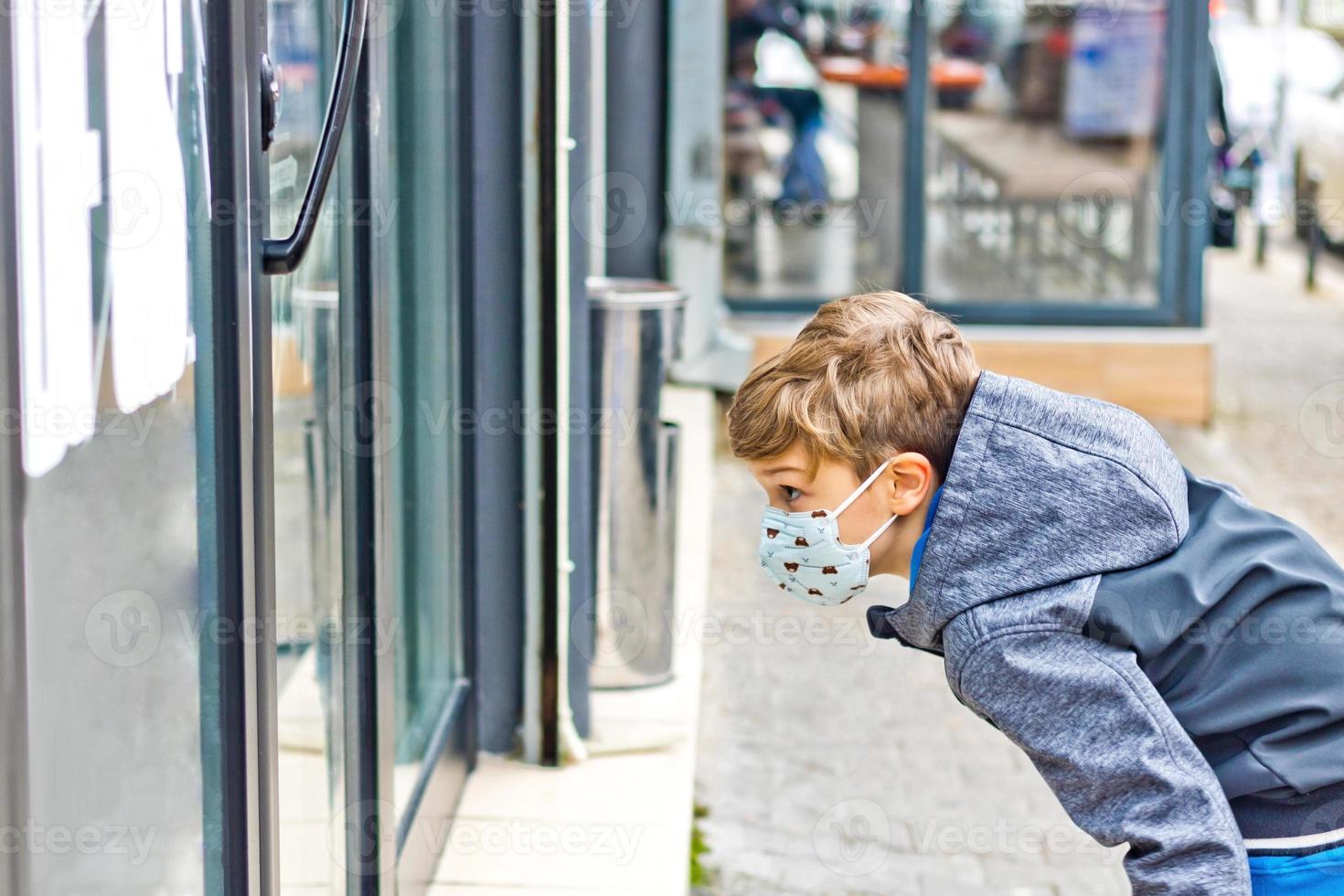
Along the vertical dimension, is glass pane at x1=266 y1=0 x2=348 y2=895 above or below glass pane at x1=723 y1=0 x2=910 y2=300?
below

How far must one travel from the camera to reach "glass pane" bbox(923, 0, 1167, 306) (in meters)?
8.36

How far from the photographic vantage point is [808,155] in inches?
341

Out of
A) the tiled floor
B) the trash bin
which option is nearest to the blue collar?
the tiled floor

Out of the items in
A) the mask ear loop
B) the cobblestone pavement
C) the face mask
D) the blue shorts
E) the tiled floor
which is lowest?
the cobblestone pavement

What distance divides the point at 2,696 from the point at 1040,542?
106cm

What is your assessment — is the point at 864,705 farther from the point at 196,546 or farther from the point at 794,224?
the point at 794,224

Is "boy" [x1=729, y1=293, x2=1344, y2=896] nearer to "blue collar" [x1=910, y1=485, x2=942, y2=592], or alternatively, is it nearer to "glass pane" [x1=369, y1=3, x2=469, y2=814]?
"blue collar" [x1=910, y1=485, x2=942, y2=592]

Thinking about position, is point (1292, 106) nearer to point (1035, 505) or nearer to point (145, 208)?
point (1035, 505)

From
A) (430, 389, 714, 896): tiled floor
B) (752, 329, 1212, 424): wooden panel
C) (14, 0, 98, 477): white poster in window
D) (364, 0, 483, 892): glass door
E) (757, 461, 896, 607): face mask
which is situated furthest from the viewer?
(752, 329, 1212, 424): wooden panel

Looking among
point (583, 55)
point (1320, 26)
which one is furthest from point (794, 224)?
point (1320, 26)

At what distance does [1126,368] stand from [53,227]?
7.27 metres

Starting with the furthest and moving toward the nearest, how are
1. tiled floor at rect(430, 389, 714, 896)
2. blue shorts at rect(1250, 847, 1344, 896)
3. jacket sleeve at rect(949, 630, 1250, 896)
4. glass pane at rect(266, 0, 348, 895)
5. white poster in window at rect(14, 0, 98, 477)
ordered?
1. tiled floor at rect(430, 389, 714, 896)
2. glass pane at rect(266, 0, 348, 895)
3. blue shorts at rect(1250, 847, 1344, 896)
4. jacket sleeve at rect(949, 630, 1250, 896)
5. white poster in window at rect(14, 0, 98, 477)

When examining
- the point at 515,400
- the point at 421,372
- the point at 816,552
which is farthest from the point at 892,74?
the point at 816,552

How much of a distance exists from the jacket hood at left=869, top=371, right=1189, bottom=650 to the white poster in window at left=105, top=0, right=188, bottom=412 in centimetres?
87
